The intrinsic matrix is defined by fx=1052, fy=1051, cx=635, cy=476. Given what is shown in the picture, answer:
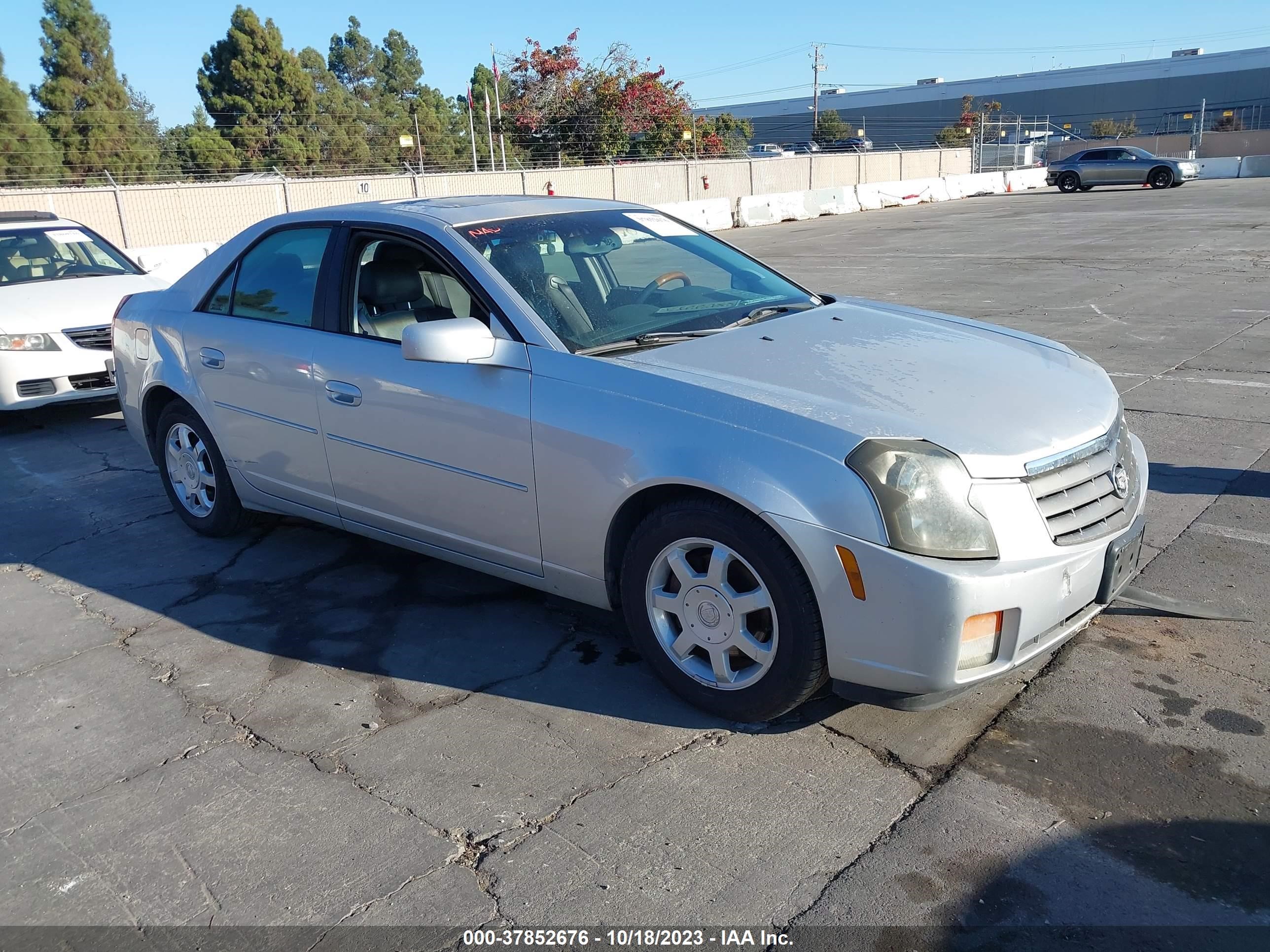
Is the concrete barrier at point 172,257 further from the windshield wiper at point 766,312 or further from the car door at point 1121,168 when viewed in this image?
the car door at point 1121,168

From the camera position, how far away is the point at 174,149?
107 feet

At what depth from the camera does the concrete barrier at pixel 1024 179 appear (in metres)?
40.8

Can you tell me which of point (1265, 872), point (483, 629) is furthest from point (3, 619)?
point (1265, 872)

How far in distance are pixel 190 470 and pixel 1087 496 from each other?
14.1ft

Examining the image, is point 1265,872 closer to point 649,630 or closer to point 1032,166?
point 649,630

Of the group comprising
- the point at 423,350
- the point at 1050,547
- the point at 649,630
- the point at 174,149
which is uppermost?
the point at 174,149

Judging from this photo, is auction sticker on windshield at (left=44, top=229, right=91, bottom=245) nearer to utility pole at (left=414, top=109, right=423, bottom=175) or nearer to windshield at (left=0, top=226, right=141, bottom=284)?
windshield at (left=0, top=226, right=141, bottom=284)

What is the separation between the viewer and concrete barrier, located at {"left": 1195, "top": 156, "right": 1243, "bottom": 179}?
4162cm

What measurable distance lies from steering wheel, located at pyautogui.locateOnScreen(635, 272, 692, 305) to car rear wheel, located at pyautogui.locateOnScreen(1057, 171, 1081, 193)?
3659 cm

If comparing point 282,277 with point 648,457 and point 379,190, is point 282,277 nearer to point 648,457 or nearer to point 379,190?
point 648,457

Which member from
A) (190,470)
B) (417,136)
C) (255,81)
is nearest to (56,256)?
(190,470)

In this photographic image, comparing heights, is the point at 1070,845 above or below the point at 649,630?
below

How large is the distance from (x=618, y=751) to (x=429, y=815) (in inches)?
24.8

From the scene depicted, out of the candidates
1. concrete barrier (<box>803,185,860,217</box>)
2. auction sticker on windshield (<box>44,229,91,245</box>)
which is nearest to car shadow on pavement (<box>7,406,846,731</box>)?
auction sticker on windshield (<box>44,229,91,245</box>)
